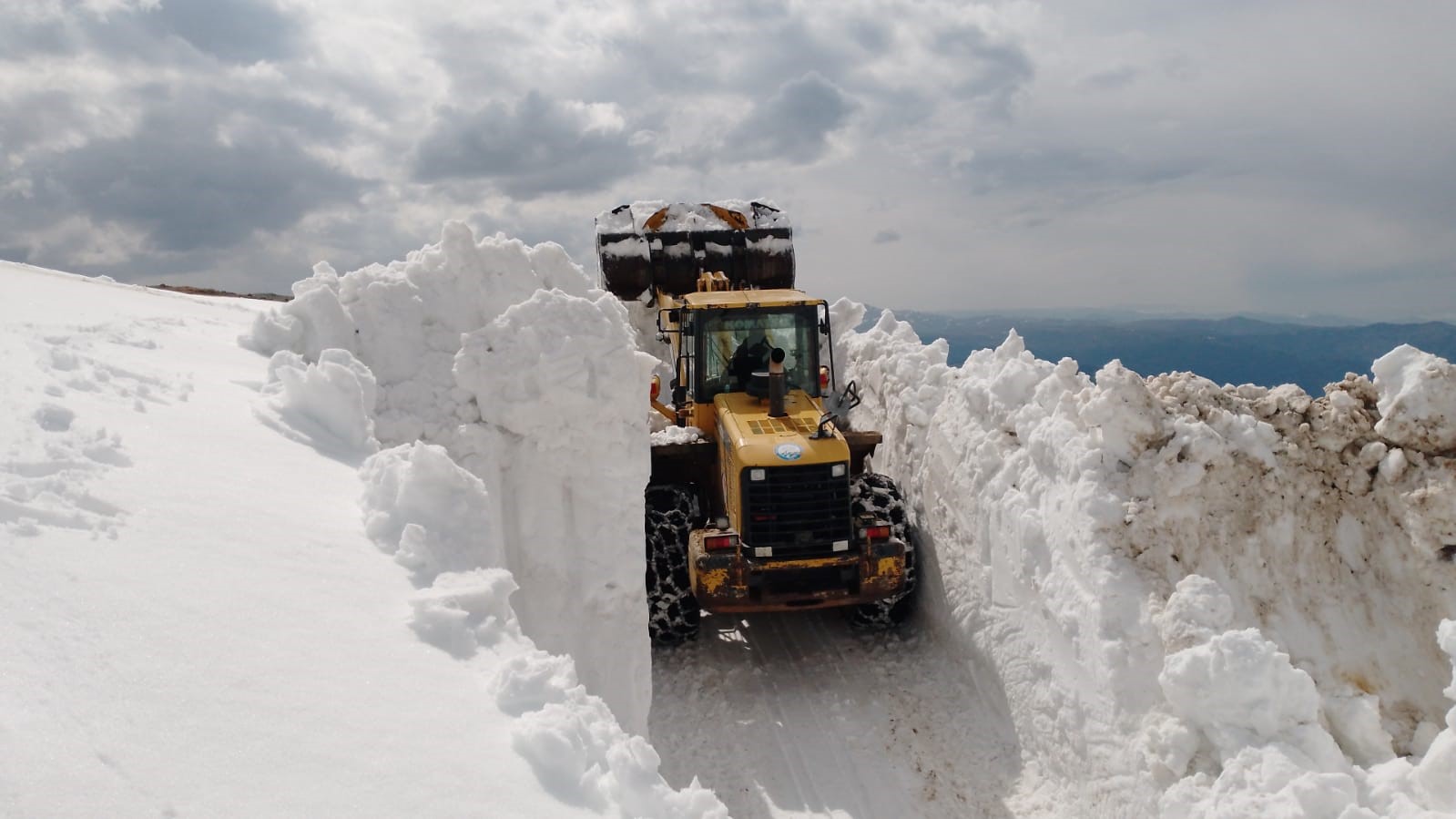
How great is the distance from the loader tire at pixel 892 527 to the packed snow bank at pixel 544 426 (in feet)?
8.74

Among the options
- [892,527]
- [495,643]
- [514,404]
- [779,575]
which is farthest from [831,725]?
[495,643]

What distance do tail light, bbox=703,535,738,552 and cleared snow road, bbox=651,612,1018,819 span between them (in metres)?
1.14

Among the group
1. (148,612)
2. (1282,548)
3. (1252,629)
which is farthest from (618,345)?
(1282,548)

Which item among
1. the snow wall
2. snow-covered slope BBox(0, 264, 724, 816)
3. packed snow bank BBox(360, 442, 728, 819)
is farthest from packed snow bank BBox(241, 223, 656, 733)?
the snow wall

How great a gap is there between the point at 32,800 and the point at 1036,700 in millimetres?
5806

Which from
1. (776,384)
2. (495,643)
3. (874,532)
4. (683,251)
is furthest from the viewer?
(683,251)

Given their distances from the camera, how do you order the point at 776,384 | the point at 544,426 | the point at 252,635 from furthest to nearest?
the point at 776,384 → the point at 544,426 → the point at 252,635

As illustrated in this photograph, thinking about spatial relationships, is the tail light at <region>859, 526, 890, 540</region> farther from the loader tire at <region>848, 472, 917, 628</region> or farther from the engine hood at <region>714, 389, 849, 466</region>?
the engine hood at <region>714, 389, 849, 466</region>

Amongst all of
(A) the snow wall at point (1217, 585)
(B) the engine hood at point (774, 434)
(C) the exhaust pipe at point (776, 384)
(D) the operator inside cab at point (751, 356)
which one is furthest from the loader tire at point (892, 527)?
(D) the operator inside cab at point (751, 356)

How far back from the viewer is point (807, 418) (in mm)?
8180

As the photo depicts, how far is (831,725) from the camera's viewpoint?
700cm

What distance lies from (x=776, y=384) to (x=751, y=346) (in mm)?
830

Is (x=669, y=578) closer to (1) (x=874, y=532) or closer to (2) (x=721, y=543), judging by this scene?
(2) (x=721, y=543)

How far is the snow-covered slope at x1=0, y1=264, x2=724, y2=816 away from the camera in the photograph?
2395mm
